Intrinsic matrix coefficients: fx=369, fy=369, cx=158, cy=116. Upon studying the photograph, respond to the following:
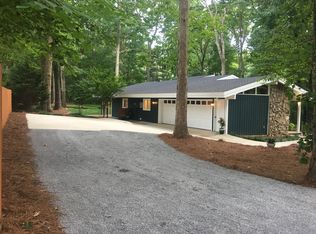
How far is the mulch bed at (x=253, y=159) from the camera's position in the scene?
809 centimetres

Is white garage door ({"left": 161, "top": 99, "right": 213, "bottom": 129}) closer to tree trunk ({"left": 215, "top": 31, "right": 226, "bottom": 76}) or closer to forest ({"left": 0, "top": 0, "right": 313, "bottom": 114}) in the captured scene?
forest ({"left": 0, "top": 0, "right": 313, "bottom": 114})

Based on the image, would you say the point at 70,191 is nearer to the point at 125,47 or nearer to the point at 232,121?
the point at 232,121

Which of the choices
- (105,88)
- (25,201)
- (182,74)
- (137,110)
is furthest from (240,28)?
(25,201)

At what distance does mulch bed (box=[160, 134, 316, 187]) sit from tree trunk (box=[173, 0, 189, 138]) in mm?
558

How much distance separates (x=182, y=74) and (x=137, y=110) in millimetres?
14929

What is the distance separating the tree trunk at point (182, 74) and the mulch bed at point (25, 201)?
21.4ft

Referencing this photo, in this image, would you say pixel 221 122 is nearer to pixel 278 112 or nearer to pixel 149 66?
pixel 278 112

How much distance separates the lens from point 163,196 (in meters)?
5.79

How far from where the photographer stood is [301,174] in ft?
26.7

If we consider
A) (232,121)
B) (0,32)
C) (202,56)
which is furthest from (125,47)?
(0,32)

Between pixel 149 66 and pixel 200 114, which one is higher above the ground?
pixel 149 66

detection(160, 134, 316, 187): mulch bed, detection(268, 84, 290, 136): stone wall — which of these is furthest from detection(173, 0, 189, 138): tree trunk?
detection(268, 84, 290, 136): stone wall

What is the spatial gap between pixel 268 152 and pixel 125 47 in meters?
37.6

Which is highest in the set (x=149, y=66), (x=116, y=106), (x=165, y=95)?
(x=149, y=66)
